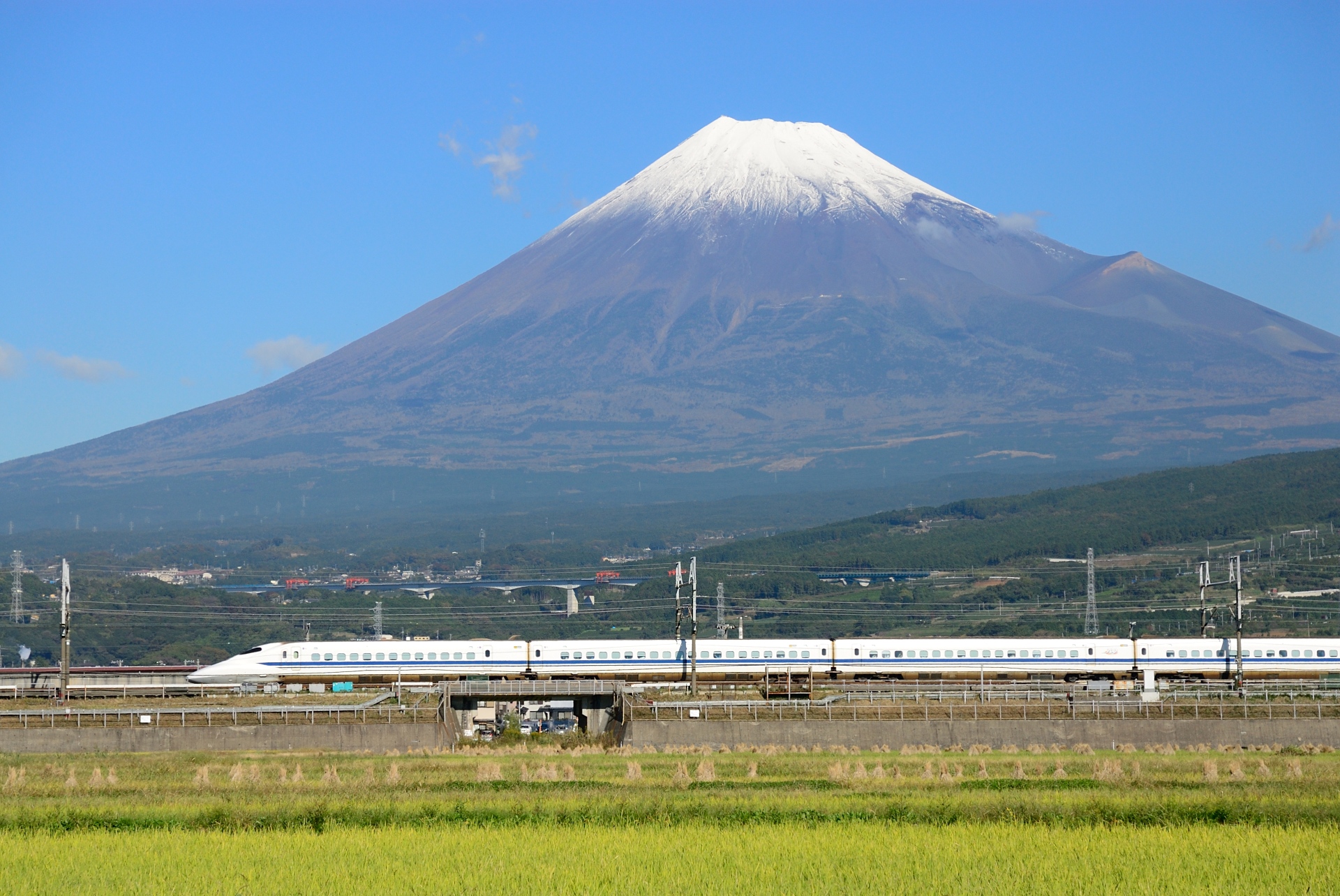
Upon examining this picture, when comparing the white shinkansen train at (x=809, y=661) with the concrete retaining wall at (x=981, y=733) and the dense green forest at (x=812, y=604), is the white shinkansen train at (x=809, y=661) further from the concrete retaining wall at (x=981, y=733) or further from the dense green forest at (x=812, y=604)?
the dense green forest at (x=812, y=604)

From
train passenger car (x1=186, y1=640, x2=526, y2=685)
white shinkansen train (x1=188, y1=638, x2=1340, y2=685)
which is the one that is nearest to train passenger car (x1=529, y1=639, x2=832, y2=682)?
white shinkansen train (x1=188, y1=638, x2=1340, y2=685)

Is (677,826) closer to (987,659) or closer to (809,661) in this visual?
(809,661)

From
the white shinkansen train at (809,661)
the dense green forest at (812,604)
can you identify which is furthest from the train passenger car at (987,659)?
the dense green forest at (812,604)

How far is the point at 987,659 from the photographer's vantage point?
75.1m

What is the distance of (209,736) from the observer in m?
52.5

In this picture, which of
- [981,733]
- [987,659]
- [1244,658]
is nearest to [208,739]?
[981,733]

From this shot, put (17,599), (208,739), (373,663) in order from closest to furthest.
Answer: (208,739) < (373,663) < (17,599)

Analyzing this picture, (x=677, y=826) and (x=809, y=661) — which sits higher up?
(x=809, y=661)

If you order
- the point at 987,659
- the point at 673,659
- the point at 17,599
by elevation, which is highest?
the point at 17,599

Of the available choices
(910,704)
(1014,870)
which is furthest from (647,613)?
(1014,870)

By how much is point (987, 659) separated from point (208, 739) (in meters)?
36.6

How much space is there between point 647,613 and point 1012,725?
373 ft

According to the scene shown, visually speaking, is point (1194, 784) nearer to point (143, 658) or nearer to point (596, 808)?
point (596, 808)

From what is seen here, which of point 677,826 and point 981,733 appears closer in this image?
point 677,826
